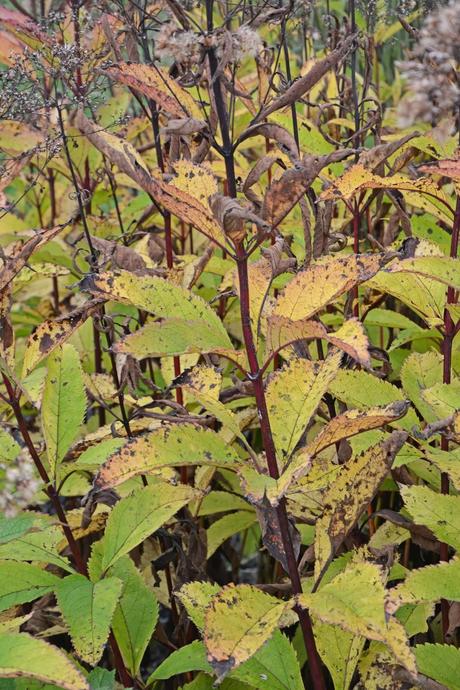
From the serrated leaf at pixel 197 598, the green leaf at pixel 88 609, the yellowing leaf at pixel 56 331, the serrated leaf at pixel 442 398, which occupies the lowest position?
the serrated leaf at pixel 197 598

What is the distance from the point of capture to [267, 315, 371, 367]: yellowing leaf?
94 cm

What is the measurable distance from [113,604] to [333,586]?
33 cm

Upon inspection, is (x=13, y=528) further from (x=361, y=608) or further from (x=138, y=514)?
Answer: (x=361, y=608)

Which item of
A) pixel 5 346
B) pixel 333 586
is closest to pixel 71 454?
pixel 5 346

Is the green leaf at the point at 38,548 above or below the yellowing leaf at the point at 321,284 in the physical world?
below

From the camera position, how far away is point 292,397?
116cm

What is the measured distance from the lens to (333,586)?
3.47 feet

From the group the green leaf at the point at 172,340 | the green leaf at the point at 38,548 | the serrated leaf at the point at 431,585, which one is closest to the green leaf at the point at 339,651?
the serrated leaf at the point at 431,585

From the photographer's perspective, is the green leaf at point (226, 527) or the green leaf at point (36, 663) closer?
the green leaf at point (36, 663)

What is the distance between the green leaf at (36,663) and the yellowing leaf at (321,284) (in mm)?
495

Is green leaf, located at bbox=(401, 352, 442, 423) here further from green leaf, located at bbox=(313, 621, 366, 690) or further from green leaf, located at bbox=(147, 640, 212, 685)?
green leaf, located at bbox=(147, 640, 212, 685)

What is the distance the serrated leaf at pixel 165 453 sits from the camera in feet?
3.44

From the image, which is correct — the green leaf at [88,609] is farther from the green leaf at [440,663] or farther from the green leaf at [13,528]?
the green leaf at [440,663]

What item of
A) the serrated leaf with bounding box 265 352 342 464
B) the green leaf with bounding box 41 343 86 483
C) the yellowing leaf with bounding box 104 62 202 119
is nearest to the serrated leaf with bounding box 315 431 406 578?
the serrated leaf with bounding box 265 352 342 464
